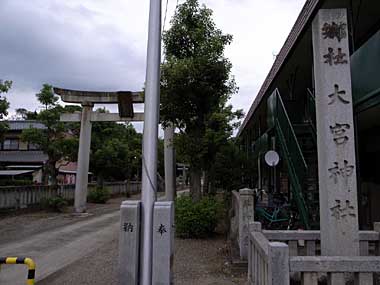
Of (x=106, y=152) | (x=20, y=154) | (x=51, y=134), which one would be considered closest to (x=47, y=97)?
(x=51, y=134)

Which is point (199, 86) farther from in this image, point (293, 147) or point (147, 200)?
point (147, 200)

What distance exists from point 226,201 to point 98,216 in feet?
25.6

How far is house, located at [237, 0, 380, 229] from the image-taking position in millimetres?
6977

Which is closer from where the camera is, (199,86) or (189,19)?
(199,86)

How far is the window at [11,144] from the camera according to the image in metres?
33.9

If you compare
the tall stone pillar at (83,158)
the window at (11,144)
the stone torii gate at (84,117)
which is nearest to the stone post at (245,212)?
the stone torii gate at (84,117)

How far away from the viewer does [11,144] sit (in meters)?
34.0

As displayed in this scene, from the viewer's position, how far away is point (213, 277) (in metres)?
7.02

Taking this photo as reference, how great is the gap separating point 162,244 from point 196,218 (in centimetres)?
695

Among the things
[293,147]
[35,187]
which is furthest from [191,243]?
[35,187]

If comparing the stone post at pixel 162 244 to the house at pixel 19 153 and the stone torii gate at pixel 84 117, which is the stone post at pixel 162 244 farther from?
the house at pixel 19 153

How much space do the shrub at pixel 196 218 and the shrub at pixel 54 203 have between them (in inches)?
420

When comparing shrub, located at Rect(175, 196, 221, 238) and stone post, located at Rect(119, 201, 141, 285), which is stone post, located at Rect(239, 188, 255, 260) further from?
stone post, located at Rect(119, 201, 141, 285)

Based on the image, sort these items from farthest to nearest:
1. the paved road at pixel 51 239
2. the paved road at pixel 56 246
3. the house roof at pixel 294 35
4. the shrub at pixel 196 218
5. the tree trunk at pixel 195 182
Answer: the tree trunk at pixel 195 182
the shrub at pixel 196 218
the paved road at pixel 51 239
the paved road at pixel 56 246
the house roof at pixel 294 35
